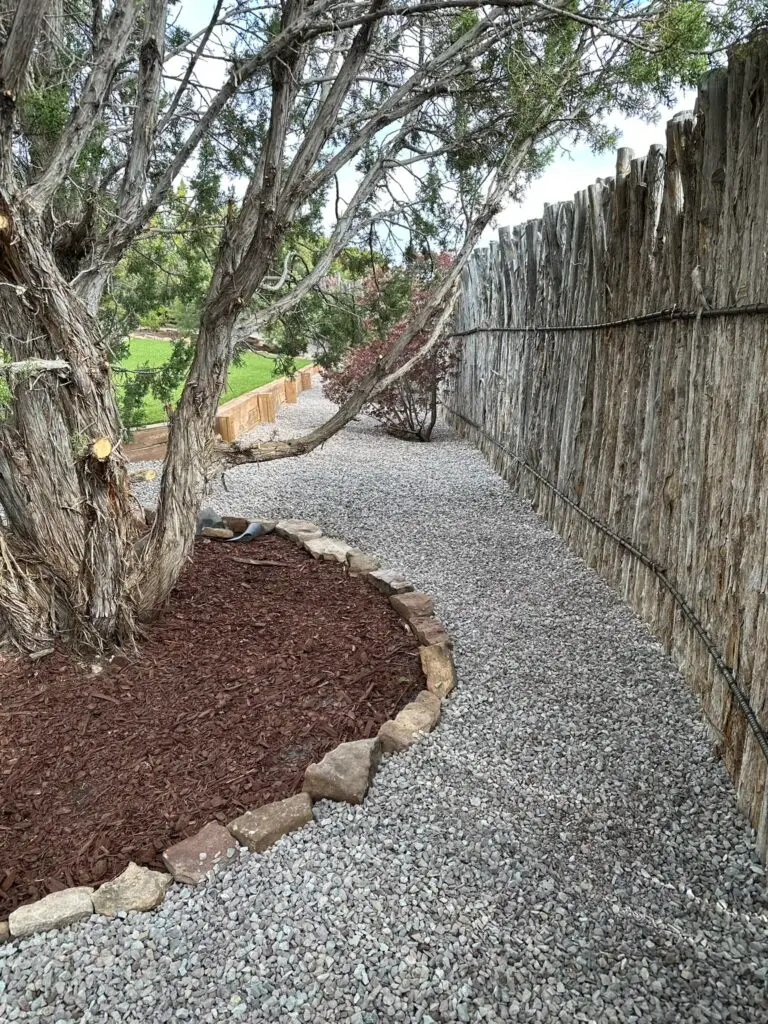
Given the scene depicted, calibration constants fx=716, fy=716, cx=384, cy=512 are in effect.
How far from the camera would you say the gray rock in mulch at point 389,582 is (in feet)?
11.6

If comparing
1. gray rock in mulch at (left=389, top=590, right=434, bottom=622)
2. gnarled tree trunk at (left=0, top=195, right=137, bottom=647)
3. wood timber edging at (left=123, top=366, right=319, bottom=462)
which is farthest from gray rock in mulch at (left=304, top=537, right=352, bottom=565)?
wood timber edging at (left=123, top=366, right=319, bottom=462)

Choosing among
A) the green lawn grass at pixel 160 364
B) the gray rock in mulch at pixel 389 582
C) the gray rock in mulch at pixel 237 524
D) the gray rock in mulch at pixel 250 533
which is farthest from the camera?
the green lawn grass at pixel 160 364

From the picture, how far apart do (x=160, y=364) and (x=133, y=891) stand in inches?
388

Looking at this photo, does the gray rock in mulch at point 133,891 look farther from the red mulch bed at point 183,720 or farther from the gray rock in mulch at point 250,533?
the gray rock in mulch at point 250,533

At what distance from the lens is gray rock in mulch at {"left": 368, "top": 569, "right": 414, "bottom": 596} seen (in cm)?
354

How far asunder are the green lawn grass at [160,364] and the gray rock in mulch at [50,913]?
622cm

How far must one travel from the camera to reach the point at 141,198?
3.22m

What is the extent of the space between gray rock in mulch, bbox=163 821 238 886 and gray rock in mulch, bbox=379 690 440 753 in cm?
61

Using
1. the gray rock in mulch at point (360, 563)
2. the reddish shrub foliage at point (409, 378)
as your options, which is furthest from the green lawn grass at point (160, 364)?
the gray rock in mulch at point (360, 563)

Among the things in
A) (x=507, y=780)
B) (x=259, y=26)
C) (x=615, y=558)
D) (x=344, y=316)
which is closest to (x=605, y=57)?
(x=259, y=26)

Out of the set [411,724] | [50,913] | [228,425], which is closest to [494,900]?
[411,724]

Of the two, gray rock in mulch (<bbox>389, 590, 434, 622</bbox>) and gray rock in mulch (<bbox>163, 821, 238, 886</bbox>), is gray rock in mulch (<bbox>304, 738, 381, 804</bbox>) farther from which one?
gray rock in mulch (<bbox>389, 590, 434, 622</bbox>)

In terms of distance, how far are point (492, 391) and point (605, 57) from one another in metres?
3.38

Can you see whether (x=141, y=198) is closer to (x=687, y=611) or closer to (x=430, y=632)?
(x=430, y=632)
